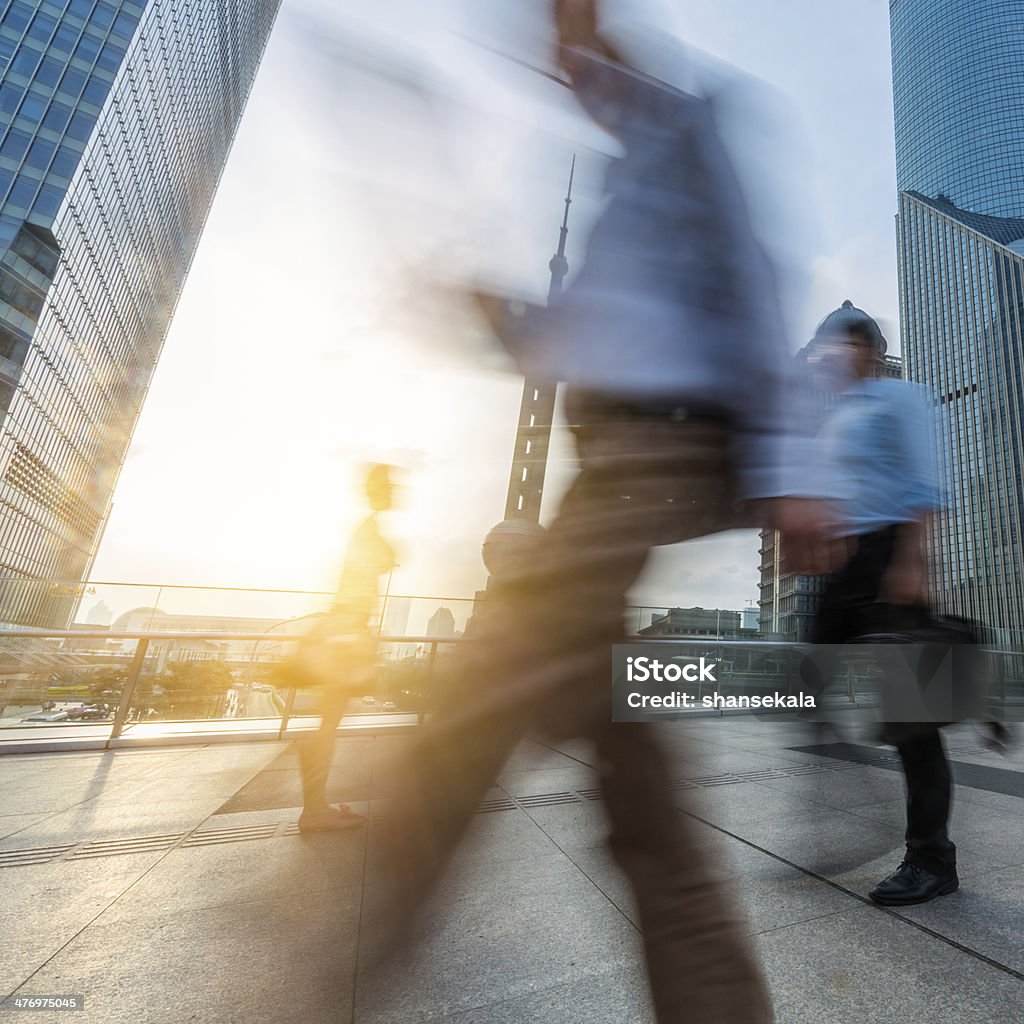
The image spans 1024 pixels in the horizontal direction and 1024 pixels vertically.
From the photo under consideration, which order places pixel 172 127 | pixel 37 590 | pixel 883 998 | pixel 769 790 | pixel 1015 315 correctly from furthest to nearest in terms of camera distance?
pixel 1015 315 < pixel 172 127 < pixel 37 590 < pixel 769 790 < pixel 883 998

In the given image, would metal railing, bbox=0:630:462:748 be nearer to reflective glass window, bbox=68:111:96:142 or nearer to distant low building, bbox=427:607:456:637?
distant low building, bbox=427:607:456:637

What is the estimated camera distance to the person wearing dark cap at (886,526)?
1329 millimetres

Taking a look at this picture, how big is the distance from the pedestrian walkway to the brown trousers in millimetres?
40

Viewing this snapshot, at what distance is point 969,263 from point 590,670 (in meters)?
87.9

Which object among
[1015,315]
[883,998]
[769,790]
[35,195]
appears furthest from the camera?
[1015,315]

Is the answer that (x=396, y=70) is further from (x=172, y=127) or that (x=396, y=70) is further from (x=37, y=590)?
(x=172, y=127)

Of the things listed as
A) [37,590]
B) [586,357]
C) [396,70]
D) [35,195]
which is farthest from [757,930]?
[35,195]

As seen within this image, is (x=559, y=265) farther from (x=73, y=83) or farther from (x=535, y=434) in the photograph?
(x=73, y=83)

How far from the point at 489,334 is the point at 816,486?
26.4 inches

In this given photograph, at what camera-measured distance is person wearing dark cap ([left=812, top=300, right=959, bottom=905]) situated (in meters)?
1.33

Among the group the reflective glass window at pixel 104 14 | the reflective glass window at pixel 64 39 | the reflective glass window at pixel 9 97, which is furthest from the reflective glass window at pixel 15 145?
the reflective glass window at pixel 104 14

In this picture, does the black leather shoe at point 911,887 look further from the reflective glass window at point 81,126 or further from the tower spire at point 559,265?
the reflective glass window at point 81,126

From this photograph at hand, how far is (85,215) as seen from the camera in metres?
43.6

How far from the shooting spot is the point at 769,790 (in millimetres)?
3045
